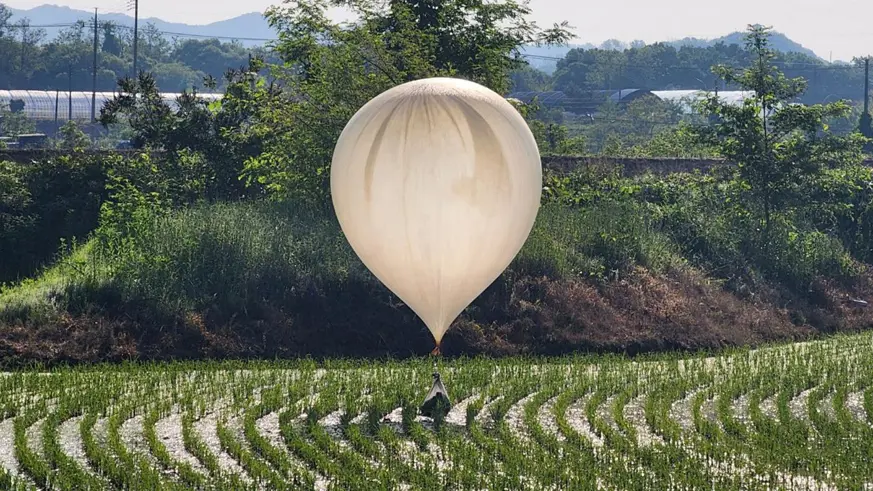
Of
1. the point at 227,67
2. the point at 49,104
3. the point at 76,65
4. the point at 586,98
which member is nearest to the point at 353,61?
the point at 49,104

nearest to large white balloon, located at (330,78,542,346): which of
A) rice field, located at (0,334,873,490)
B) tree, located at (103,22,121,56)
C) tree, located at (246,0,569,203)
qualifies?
rice field, located at (0,334,873,490)

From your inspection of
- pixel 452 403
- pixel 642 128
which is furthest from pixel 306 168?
pixel 642 128

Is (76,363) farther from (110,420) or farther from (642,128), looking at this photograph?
(642,128)

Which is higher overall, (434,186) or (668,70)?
(434,186)

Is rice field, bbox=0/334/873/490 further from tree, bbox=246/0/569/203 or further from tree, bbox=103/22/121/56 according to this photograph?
tree, bbox=103/22/121/56

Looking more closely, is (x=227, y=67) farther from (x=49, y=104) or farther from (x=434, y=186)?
(x=434, y=186)

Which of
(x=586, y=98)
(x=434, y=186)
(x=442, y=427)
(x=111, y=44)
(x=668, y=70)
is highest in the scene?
(x=434, y=186)
